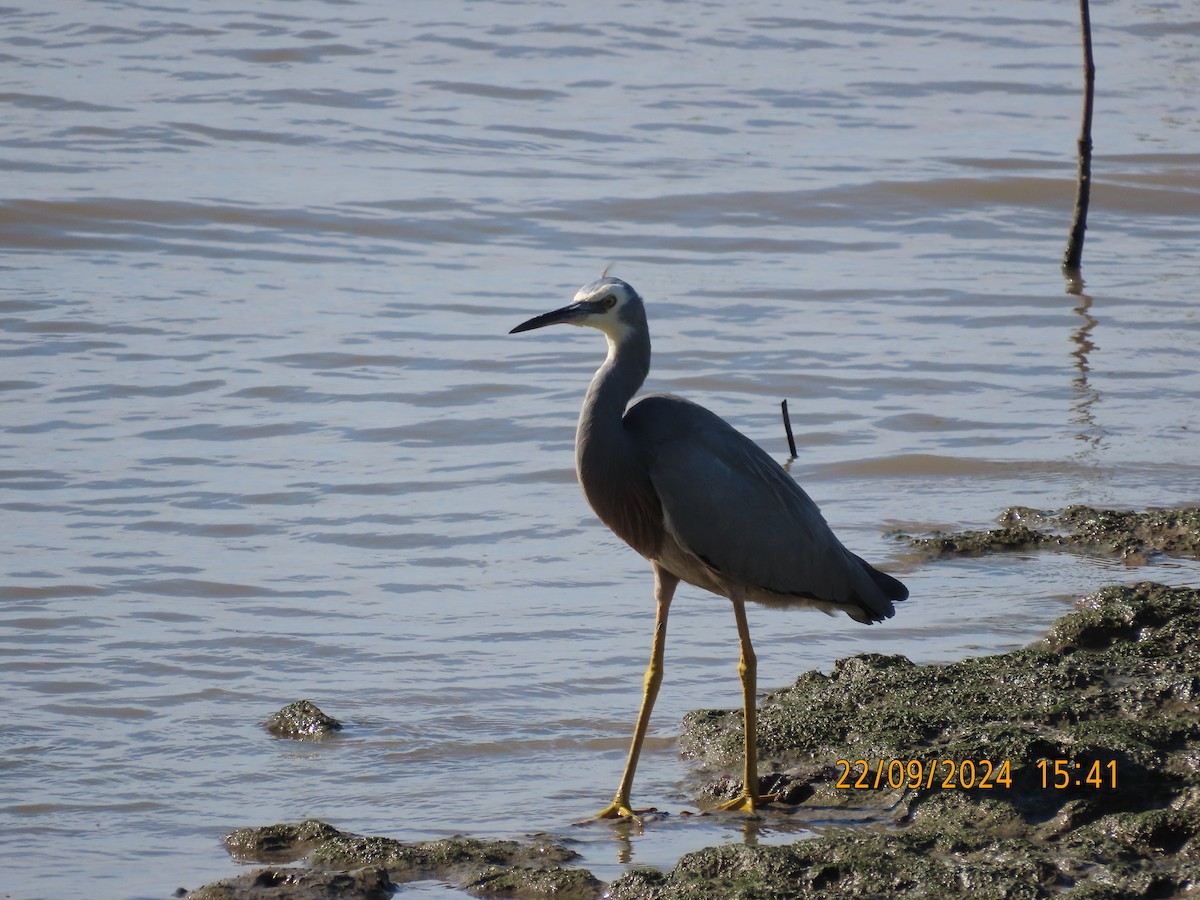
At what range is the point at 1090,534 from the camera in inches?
296

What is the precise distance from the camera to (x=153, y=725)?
242 inches

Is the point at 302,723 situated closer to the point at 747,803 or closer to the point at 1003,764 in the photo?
the point at 747,803

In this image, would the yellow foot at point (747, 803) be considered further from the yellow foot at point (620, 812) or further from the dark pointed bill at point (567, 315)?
the dark pointed bill at point (567, 315)

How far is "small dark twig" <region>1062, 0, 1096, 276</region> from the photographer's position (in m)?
12.3

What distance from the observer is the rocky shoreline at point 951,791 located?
13.4 ft

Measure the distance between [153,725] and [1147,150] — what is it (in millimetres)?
14178

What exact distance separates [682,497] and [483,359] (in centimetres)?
618

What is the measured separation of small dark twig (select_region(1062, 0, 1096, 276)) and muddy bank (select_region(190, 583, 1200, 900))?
7.30 meters

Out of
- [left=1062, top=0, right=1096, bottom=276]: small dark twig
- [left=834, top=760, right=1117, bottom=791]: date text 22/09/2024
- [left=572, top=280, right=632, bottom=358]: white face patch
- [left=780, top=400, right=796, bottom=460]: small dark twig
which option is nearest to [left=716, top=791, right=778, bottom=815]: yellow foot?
[left=834, top=760, right=1117, bottom=791]: date text 22/09/2024

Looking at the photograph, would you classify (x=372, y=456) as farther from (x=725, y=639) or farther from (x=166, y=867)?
(x=166, y=867)

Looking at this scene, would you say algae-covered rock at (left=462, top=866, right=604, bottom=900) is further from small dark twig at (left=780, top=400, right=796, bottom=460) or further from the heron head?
small dark twig at (left=780, top=400, right=796, bottom=460)

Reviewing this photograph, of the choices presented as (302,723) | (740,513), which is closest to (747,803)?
(740,513)

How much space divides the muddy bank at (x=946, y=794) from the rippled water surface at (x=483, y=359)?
0.34 m
